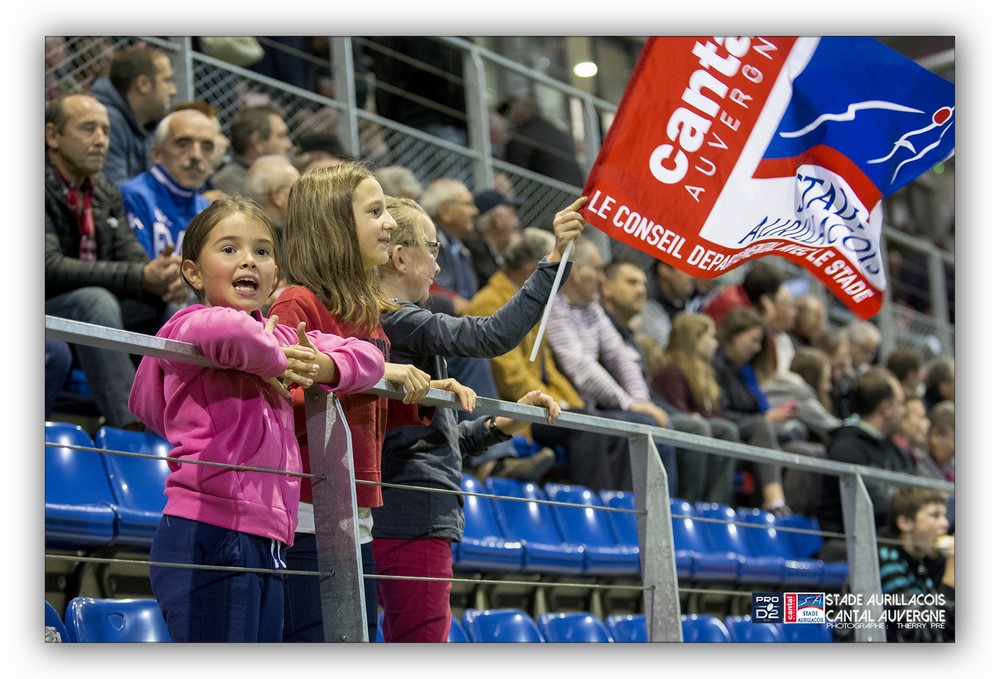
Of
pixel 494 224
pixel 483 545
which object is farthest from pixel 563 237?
pixel 494 224

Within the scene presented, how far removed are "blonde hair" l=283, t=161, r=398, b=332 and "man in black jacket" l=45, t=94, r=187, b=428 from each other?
1.03 meters

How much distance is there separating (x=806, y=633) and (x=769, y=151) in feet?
3.87

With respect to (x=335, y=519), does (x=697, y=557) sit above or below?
above

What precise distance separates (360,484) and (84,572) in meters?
0.83

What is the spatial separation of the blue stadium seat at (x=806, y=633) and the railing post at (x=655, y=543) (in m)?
0.29

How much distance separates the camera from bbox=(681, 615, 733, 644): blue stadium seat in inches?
133

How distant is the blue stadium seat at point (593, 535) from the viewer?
14.2 feet

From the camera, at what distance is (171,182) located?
13.0ft

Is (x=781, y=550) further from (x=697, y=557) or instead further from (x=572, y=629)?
(x=572, y=629)

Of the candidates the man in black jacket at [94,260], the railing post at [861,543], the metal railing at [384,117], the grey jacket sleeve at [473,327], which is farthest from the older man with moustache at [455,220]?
the grey jacket sleeve at [473,327]

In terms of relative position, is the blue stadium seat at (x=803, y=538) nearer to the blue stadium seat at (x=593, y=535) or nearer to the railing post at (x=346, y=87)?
the blue stadium seat at (x=593, y=535)

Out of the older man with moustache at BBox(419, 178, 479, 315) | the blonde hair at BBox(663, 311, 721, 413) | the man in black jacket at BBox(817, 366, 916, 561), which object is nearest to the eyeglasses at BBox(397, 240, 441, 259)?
the older man with moustache at BBox(419, 178, 479, 315)

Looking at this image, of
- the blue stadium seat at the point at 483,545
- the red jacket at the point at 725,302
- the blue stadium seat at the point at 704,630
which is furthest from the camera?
the red jacket at the point at 725,302

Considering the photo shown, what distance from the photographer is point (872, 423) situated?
5.63m
